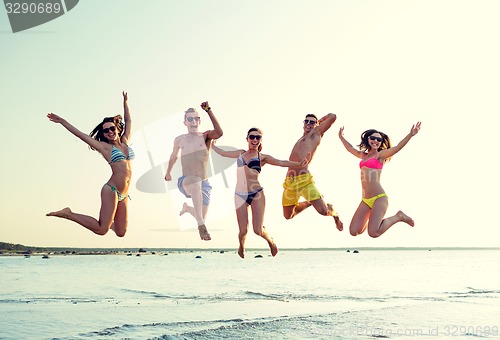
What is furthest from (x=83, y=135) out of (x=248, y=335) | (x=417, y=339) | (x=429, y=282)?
(x=429, y=282)

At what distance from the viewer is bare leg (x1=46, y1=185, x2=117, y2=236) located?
17297 millimetres

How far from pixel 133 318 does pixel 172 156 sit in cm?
3965

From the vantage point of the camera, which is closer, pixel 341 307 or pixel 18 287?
pixel 341 307

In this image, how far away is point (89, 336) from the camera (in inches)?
1823

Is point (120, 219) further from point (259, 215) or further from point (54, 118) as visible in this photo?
point (259, 215)

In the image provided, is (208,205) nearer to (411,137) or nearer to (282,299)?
(411,137)

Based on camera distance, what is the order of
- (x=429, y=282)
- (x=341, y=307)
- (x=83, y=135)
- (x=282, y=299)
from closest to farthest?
(x=83, y=135) < (x=341, y=307) < (x=282, y=299) < (x=429, y=282)

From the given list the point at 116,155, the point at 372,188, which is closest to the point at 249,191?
the point at 116,155

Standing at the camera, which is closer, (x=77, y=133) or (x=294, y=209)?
(x=77, y=133)

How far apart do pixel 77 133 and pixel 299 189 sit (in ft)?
23.2

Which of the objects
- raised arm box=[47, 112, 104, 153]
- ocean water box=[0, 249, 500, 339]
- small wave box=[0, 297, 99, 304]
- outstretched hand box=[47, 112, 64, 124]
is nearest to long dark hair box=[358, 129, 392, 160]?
raised arm box=[47, 112, 104, 153]

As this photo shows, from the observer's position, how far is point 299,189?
19.4 metres

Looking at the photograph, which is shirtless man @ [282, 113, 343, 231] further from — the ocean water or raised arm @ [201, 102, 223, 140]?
the ocean water

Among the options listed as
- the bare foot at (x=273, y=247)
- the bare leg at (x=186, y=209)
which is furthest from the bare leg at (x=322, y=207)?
the bare leg at (x=186, y=209)
